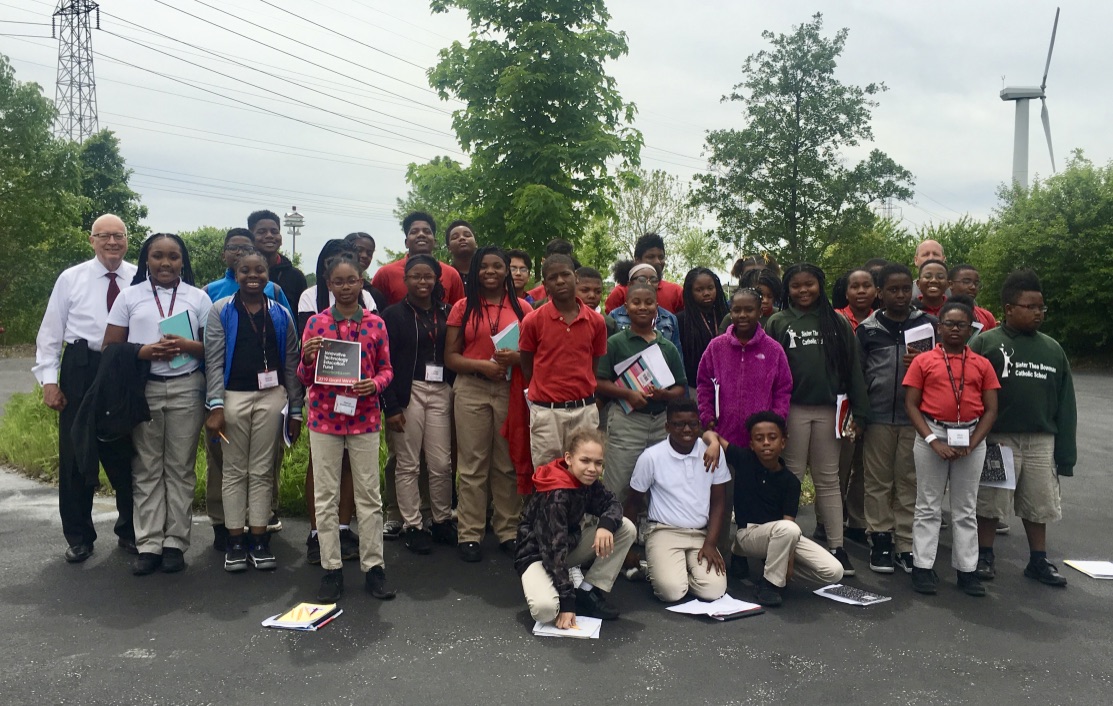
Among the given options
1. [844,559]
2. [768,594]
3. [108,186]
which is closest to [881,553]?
[844,559]

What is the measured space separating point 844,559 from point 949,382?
52.7 inches

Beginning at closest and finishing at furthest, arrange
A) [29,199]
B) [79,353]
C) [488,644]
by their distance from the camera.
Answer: [488,644], [79,353], [29,199]

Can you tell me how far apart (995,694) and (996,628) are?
909 millimetres

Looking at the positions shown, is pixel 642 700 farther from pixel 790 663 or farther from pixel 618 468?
pixel 618 468

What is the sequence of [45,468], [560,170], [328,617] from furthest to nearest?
[560,170] < [45,468] < [328,617]

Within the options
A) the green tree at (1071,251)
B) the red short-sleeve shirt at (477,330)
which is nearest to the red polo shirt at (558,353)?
the red short-sleeve shirt at (477,330)

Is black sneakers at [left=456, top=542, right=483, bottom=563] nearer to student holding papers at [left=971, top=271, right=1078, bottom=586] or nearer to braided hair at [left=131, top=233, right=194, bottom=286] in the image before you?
braided hair at [left=131, top=233, right=194, bottom=286]

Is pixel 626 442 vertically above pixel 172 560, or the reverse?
pixel 626 442

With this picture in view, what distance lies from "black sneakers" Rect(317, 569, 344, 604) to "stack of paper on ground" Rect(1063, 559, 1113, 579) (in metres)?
4.85

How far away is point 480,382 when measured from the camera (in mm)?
5590

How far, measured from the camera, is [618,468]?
17.9 feet

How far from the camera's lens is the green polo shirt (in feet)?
17.9

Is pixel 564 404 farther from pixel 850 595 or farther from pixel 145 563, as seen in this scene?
pixel 145 563

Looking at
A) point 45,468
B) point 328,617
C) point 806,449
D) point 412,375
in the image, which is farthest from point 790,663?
point 45,468
